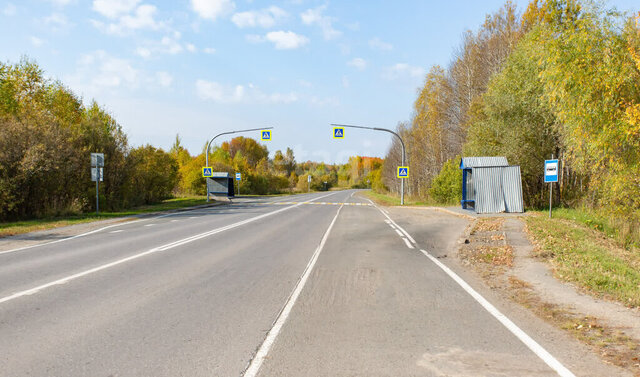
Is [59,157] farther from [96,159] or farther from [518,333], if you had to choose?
[518,333]

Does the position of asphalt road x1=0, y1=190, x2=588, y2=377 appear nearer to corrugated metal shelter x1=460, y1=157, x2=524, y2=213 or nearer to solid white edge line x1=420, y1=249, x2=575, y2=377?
solid white edge line x1=420, y1=249, x2=575, y2=377

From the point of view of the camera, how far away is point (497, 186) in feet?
76.6

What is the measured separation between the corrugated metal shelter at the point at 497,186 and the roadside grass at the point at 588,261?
7492 mm

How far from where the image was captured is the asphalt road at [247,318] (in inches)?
157

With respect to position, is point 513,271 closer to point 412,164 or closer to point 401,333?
point 401,333

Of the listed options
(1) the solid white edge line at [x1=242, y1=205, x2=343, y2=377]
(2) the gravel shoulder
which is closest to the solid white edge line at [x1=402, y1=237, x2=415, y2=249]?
(2) the gravel shoulder

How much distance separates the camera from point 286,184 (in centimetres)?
9519

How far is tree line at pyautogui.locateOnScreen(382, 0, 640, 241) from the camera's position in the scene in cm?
1330

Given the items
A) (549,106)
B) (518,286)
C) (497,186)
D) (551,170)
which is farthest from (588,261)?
(497,186)

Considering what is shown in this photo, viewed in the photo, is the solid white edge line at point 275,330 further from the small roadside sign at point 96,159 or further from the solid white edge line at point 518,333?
the small roadside sign at point 96,159

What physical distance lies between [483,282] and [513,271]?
1414 mm

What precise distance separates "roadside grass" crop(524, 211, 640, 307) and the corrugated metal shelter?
749cm

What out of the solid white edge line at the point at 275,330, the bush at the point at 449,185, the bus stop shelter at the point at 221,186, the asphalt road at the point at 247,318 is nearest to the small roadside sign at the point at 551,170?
the asphalt road at the point at 247,318

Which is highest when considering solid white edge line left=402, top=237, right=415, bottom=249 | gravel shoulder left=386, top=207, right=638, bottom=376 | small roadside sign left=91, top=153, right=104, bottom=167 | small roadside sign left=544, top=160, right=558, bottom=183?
small roadside sign left=91, top=153, right=104, bottom=167
